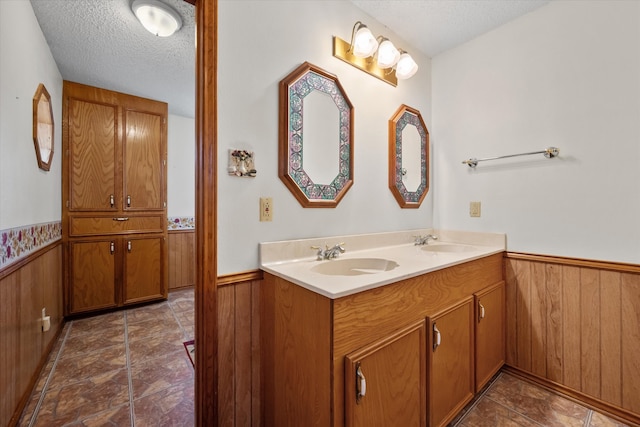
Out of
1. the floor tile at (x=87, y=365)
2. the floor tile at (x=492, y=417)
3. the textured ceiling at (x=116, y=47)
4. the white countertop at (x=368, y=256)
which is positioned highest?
the textured ceiling at (x=116, y=47)

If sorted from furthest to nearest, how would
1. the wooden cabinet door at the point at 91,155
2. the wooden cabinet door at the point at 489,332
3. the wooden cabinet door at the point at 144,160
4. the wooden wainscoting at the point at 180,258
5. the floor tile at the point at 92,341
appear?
the wooden wainscoting at the point at 180,258
the wooden cabinet door at the point at 144,160
the wooden cabinet door at the point at 91,155
the floor tile at the point at 92,341
the wooden cabinet door at the point at 489,332

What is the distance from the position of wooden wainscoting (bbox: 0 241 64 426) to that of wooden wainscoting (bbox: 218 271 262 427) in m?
1.00

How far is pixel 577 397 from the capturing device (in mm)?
1508

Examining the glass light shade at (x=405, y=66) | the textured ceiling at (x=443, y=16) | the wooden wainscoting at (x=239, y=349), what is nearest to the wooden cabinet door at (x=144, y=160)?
the wooden wainscoting at (x=239, y=349)

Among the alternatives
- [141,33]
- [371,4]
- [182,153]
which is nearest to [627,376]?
[371,4]

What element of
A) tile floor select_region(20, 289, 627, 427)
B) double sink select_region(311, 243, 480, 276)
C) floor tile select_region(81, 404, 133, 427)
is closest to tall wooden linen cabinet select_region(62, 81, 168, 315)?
tile floor select_region(20, 289, 627, 427)

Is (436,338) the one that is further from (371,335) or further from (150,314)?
(150,314)

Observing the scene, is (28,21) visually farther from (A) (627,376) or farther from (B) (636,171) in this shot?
(A) (627,376)

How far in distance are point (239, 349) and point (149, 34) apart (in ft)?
7.15

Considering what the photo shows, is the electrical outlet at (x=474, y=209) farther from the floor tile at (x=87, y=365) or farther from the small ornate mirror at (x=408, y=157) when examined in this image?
the floor tile at (x=87, y=365)

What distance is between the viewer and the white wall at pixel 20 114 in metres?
1.25

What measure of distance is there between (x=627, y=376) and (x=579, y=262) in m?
0.59

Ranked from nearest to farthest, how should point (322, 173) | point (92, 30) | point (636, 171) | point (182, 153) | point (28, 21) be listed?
1. point (636, 171)
2. point (322, 173)
3. point (28, 21)
4. point (92, 30)
5. point (182, 153)

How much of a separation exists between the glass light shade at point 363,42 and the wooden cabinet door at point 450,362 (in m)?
1.45
